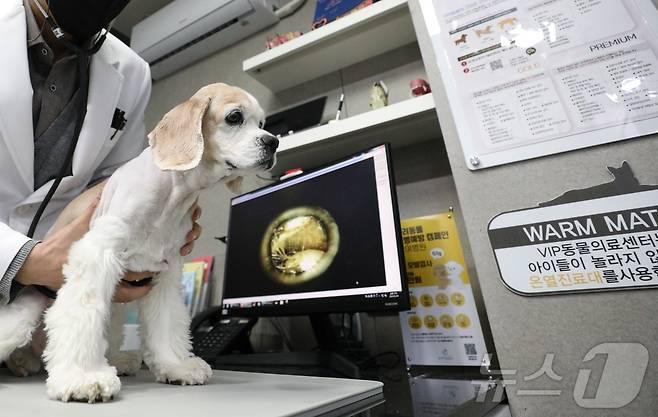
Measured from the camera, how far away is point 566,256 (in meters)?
0.62

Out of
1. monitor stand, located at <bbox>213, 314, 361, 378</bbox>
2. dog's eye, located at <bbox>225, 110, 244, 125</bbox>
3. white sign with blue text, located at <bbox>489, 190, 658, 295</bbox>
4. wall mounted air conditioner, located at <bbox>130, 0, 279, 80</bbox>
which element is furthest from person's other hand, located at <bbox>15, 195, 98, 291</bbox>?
wall mounted air conditioner, located at <bbox>130, 0, 279, 80</bbox>

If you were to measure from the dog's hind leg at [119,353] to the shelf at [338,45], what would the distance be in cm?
98

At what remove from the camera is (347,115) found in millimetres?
1345

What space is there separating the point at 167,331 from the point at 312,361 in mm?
343

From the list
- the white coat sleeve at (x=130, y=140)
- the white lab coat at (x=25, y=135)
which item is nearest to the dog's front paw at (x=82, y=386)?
the white lab coat at (x=25, y=135)

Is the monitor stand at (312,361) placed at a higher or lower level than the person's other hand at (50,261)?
lower

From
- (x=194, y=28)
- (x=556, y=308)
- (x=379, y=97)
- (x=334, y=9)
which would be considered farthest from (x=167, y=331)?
(x=194, y=28)

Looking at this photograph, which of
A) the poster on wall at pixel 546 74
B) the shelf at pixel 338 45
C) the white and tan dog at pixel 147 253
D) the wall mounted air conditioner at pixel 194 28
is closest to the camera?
the white and tan dog at pixel 147 253

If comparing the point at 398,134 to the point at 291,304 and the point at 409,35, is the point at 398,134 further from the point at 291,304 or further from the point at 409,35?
the point at 291,304

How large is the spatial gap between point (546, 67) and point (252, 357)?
3.27ft

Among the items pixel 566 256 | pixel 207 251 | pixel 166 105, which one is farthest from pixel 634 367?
pixel 166 105

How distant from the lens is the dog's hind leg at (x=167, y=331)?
2.12 ft

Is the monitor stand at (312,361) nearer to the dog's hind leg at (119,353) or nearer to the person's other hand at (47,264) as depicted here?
the dog's hind leg at (119,353)

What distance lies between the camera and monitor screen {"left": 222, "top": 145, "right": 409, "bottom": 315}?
80 cm
